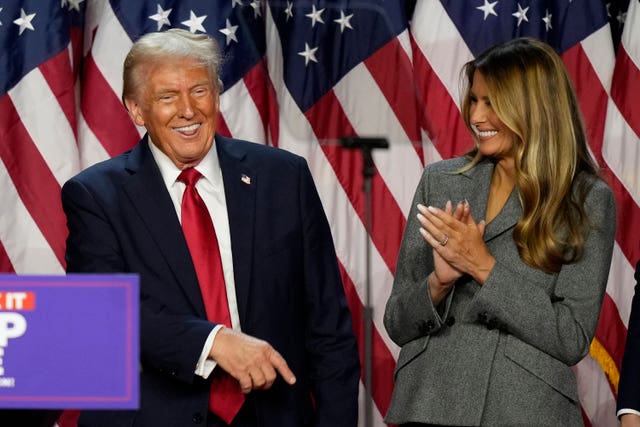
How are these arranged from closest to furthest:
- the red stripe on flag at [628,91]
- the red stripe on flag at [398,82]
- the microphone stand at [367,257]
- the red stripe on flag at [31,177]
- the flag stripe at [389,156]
A: the microphone stand at [367,257]
the red stripe on flag at [398,82]
the flag stripe at [389,156]
the red stripe on flag at [31,177]
the red stripe on flag at [628,91]

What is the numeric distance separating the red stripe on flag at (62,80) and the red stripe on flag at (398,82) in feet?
3.29

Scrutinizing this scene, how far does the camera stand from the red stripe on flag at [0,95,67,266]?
3498 millimetres

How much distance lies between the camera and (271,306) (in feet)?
7.29

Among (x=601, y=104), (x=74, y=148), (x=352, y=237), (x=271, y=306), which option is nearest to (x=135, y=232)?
(x=271, y=306)

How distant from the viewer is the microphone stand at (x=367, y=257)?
1.92 meters

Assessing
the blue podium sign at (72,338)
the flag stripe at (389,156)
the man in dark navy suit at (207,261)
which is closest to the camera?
the blue podium sign at (72,338)

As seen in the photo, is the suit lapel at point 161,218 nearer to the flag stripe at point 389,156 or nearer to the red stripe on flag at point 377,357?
the flag stripe at point 389,156

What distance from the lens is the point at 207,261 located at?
84.1 inches

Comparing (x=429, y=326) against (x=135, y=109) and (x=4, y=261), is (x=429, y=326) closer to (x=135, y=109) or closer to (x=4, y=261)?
(x=135, y=109)

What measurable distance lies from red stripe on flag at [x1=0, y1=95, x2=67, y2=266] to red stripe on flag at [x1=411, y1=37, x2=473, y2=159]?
1339 millimetres

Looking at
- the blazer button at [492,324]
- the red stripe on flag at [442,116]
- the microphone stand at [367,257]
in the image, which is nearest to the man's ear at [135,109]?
the microphone stand at [367,257]

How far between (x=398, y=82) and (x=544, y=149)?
59cm

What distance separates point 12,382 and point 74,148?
2.32 m

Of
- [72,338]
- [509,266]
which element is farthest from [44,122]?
[72,338]
